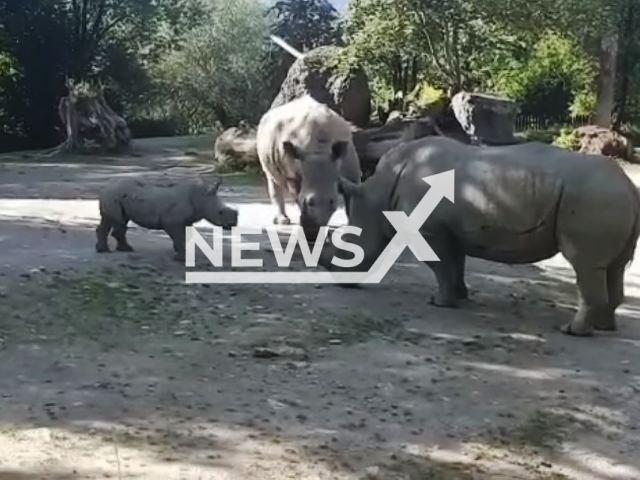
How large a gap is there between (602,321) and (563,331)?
255 mm

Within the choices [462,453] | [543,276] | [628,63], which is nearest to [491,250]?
[543,276]

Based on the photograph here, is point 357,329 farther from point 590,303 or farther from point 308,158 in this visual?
point 308,158

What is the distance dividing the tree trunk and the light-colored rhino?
13.5 meters

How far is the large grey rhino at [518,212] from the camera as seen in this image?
19.9 ft

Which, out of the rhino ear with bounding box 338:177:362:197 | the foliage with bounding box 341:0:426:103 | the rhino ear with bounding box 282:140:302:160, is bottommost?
the rhino ear with bounding box 338:177:362:197

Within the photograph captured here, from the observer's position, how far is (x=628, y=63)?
22.8m

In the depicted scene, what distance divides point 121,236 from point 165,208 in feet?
2.03

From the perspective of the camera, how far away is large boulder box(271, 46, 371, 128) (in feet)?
59.9

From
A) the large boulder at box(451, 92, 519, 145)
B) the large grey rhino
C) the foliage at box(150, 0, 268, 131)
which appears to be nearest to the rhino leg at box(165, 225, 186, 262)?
the large grey rhino

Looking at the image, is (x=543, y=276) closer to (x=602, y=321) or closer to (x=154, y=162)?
(x=602, y=321)

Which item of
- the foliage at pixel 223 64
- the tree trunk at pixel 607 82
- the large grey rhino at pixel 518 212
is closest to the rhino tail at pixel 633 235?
the large grey rhino at pixel 518 212

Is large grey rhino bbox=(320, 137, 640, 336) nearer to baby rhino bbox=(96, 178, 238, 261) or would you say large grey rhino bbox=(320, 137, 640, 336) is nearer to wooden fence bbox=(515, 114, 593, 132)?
baby rhino bbox=(96, 178, 238, 261)

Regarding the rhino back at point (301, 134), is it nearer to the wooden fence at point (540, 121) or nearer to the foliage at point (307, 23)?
the foliage at point (307, 23)

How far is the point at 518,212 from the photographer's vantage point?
251 inches
